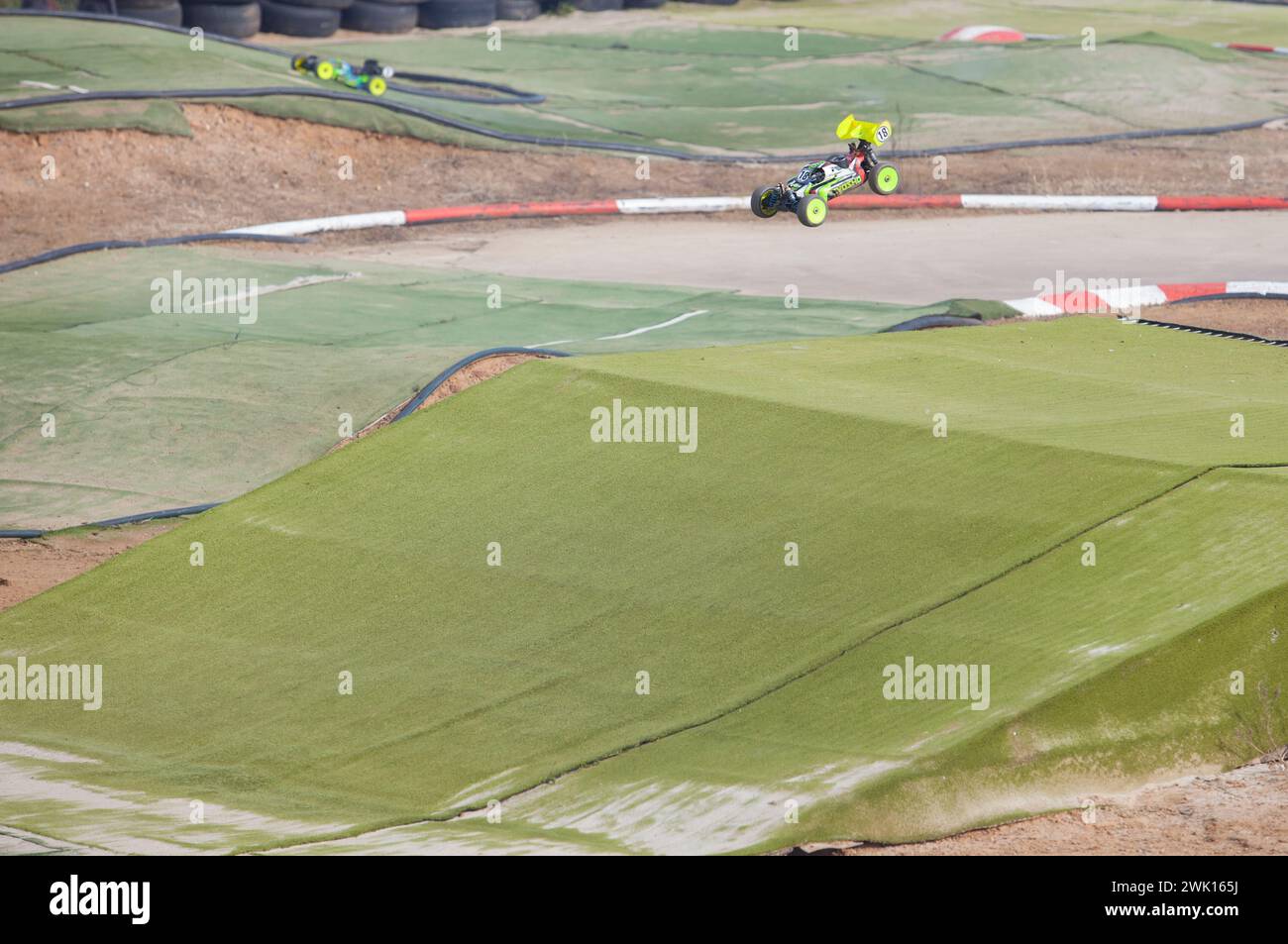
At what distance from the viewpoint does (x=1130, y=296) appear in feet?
60.2

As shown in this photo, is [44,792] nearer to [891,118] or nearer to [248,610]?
[248,610]

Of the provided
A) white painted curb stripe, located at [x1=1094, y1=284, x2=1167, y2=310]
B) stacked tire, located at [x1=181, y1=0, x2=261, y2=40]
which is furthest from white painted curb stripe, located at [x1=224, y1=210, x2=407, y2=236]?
stacked tire, located at [x1=181, y1=0, x2=261, y2=40]

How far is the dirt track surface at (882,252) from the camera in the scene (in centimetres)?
2009

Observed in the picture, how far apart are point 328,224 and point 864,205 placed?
860 cm

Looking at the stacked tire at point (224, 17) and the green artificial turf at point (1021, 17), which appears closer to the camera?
the stacked tire at point (224, 17)

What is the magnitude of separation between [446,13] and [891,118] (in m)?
14.6

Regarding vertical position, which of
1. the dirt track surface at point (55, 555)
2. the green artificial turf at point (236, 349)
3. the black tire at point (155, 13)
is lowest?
the dirt track surface at point (55, 555)

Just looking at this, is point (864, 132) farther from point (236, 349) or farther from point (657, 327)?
point (236, 349)

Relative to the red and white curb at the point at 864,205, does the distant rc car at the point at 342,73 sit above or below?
above

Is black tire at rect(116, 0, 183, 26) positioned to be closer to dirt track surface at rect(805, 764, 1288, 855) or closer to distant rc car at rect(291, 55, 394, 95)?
distant rc car at rect(291, 55, 394, 95)

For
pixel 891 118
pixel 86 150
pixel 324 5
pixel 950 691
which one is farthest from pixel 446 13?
pixel 950 691

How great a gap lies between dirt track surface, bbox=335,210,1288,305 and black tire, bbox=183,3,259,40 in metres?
15.2

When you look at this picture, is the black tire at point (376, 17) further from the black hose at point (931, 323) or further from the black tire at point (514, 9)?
the black hose at point (931, 323)

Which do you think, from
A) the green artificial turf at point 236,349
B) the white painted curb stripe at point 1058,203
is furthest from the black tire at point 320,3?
the green artificial turf at point 236,349
